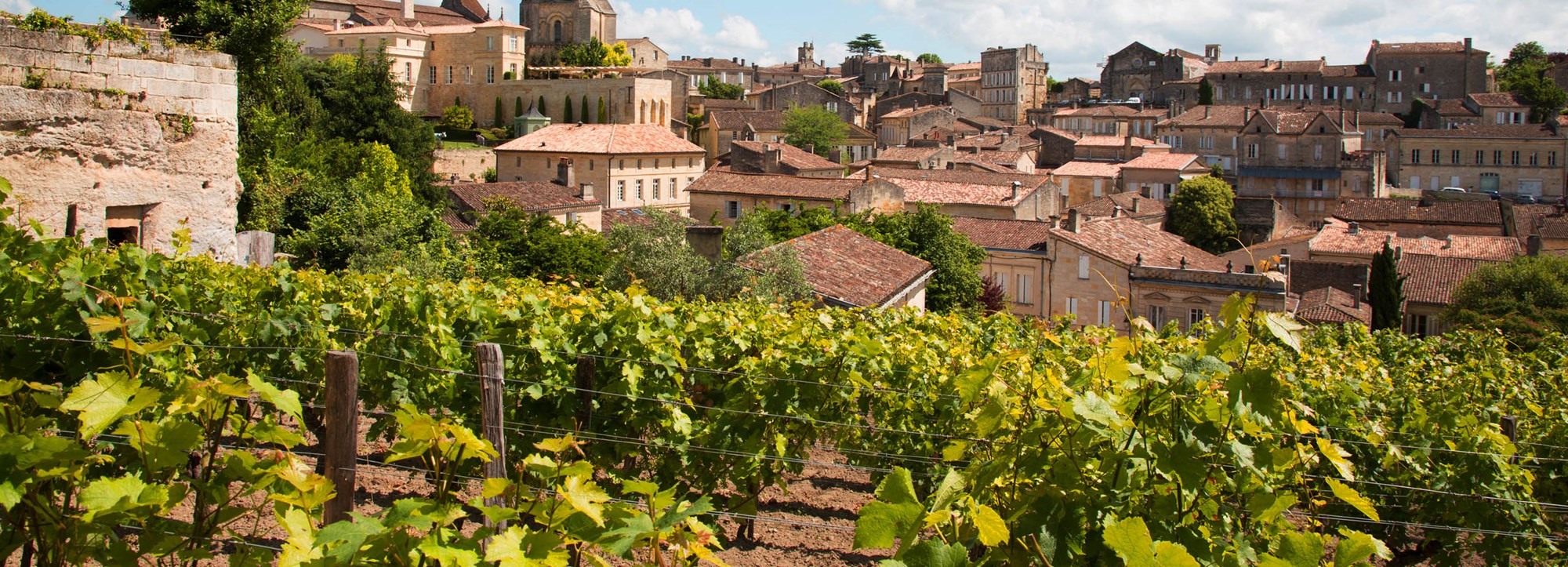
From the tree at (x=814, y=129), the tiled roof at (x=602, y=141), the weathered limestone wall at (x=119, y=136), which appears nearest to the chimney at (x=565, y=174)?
the tiled roof at (x=602, y=141)

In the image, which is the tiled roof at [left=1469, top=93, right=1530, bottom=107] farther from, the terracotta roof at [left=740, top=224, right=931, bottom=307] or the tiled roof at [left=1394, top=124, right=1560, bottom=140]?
the terracotta roof at [left=740, top=224, right=931, bottom=307]

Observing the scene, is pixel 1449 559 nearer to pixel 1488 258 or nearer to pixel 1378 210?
pixel 1488 258

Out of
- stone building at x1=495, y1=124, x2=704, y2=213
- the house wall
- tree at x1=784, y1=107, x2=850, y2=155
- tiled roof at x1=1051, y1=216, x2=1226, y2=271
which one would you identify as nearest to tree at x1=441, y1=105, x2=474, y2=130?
stone building at x1=495, y1=124, x2=704, y2=213

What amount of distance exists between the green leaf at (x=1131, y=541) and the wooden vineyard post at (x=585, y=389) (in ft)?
13.4

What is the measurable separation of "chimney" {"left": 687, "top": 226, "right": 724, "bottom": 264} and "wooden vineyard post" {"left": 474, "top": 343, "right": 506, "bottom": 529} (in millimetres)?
15921

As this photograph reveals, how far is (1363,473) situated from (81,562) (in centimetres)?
763

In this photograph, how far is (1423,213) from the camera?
5334 centimetres

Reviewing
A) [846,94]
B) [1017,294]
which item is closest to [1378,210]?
[1017,294]

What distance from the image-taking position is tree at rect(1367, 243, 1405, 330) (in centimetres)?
Result: 3294

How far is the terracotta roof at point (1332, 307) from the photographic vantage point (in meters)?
30.4

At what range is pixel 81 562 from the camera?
133 inches

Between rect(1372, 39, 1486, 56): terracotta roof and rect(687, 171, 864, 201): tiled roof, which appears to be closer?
rect(687, 171, 864, 201): tiled roof

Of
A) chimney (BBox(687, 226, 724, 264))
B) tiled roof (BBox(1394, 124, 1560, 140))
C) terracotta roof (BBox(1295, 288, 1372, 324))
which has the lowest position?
terracotta roof (BBox(1295, 288, 1372, 324))

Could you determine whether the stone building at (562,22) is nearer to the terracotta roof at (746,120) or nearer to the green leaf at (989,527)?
the terracotta roof at (746,120)
